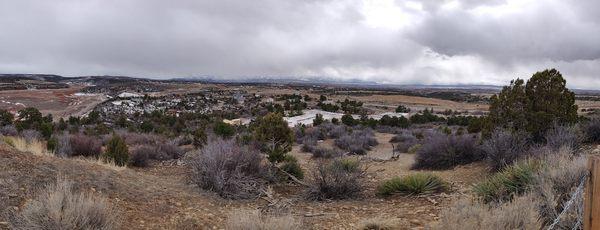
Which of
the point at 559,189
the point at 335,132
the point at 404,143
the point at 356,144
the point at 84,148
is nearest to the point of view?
the point at 559,189

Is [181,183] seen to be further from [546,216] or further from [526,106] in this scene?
[526,106]

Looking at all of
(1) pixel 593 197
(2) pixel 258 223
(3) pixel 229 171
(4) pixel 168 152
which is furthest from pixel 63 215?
(4) pixel 168 152

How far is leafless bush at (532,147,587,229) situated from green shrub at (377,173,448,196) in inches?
84.4

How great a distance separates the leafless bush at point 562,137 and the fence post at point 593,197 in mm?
6493

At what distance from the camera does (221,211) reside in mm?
7555

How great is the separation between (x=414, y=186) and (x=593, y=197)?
485cm

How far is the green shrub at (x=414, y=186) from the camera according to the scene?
8.91 metres

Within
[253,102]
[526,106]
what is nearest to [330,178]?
[526,106]

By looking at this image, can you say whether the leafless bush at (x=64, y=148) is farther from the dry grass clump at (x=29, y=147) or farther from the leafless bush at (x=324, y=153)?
the leafless bush at (x=324, y=153)

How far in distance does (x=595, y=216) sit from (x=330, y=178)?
525cm

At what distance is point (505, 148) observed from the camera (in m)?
10.8

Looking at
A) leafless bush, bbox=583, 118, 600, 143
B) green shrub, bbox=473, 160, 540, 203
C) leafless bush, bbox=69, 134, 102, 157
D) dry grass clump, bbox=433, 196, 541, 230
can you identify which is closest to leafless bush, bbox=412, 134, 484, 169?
leafless bush, bbox=583, 118, 600, 143

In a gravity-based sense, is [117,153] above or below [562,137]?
below

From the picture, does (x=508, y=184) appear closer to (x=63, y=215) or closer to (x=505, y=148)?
(x=505, y=148)
